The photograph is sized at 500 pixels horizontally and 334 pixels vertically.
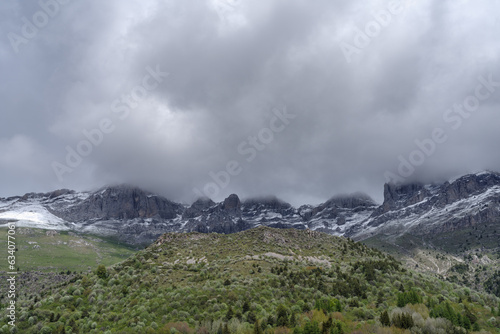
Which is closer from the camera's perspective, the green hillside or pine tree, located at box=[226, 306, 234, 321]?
the green hillside

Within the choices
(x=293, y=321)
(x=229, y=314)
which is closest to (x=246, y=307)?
(x=229, y=314)

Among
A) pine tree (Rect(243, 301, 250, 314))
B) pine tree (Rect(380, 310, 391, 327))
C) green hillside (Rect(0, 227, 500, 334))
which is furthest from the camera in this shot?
pine tree (Rect(243, 301, 250, 314))

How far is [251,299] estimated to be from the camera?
3703cm

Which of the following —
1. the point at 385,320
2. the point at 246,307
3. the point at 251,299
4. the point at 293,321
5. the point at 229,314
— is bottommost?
the point at 385,320

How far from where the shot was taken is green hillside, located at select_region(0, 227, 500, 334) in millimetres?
29609

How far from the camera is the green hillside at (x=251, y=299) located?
29609mm

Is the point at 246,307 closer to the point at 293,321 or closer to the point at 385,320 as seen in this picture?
the point at 293,321

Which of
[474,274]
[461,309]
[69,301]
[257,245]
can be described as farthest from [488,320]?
[474,274]

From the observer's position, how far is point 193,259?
175 feet

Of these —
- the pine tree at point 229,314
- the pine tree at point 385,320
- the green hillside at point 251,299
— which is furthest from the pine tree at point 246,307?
the pine tree at point 385,320

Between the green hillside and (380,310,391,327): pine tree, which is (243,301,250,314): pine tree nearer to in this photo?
the green hillside

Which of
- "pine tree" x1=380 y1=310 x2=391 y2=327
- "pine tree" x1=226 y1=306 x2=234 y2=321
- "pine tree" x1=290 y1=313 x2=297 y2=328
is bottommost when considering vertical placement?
"pine tree" x1=380 y1=310 x2=391 y2=327

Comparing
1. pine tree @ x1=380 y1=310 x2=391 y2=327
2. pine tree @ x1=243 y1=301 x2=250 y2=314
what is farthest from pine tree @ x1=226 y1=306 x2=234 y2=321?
pine tree @ x1=380 y1=310 x2=391 y2=327

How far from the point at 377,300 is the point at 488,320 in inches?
439
